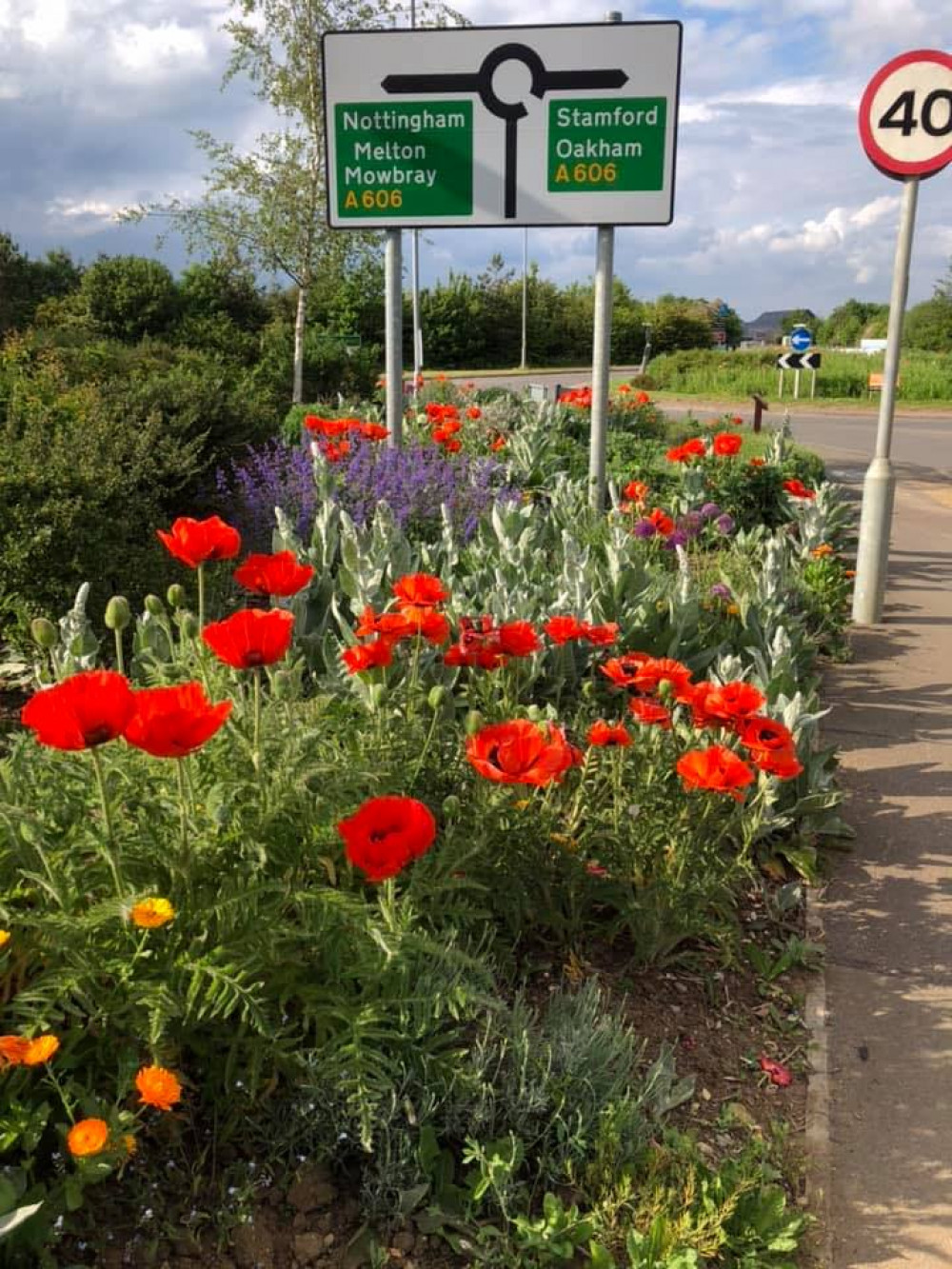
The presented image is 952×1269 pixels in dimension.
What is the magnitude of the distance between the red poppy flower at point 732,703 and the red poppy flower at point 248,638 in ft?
3.74

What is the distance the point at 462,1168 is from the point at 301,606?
2.40 metres

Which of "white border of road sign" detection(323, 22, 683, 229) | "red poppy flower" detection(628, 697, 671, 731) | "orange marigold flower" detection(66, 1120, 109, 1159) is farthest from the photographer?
"white border of road sign" detection(323, 22, 683, 229)

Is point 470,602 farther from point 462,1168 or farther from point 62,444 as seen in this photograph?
point 462,1168

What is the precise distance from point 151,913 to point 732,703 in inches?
58.8

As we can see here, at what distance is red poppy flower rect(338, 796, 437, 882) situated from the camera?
1833mm

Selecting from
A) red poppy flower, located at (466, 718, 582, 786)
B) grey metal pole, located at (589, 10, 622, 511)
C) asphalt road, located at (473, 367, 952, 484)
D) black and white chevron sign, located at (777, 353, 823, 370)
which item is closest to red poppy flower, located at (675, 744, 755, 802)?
red poppy flower, located at (466, 718, 582, 786)

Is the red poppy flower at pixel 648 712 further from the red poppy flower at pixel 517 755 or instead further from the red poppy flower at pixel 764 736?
the red poppy flower at pixel 517 755

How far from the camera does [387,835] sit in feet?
6.25

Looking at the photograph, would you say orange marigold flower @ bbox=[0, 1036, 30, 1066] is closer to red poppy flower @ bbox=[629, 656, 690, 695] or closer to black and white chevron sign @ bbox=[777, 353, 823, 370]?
red poppy flower @ bbox=[629, 656, 690, 695]

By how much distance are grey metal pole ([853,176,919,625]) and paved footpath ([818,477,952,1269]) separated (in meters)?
0.73

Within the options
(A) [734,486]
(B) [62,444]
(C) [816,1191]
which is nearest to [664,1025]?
(C) [816,1191]

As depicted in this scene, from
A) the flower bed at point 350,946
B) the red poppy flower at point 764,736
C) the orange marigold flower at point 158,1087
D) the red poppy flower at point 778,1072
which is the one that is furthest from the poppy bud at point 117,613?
the red poppy flower at point 778,1072

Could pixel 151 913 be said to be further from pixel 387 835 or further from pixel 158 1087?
pixel 387 835

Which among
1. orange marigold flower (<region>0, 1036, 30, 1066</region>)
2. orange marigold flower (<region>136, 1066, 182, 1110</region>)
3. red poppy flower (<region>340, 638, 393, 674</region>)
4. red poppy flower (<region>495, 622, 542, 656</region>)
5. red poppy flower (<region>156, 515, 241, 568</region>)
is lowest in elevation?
orange marigold flower (<region>136, 1066, 182, 1110</region>)
